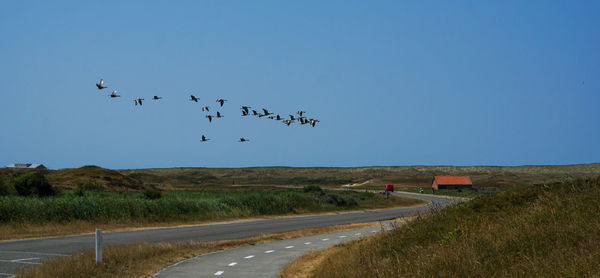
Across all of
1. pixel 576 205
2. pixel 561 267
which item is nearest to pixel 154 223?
pixel 576 205

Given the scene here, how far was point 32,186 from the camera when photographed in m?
54.3

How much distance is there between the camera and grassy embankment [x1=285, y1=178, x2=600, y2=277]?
9828 millimetres

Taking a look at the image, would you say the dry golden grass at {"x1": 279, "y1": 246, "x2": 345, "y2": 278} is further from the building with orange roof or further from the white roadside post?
the building with orange roof

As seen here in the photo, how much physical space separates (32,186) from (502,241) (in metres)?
50.6

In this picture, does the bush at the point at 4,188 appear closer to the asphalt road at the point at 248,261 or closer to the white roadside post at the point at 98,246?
the asphalt road at the point at 248,261

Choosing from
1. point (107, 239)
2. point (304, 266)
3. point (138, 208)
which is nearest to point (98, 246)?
point (304, 266)

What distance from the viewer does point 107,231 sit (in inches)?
1249

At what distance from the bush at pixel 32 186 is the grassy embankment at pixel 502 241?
4483cm

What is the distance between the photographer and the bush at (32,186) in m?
53.4

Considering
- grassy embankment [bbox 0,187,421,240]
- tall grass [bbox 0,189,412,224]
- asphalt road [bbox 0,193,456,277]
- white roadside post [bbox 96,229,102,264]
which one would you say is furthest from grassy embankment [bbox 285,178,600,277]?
tall grass [bbox 0,189,412,224]

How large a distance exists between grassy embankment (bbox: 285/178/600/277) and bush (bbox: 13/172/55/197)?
4483 cm

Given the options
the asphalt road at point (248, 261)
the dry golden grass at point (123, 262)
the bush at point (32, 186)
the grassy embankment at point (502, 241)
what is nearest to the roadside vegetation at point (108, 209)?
the bush at point (32, 186)

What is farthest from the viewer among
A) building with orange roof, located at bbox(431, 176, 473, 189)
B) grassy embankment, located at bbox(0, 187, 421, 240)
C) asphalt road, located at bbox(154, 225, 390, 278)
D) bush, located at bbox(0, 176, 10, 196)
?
building with orange roof, located at bbox(431, 176, 473, 189)

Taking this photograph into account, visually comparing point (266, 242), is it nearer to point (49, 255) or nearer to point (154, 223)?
point (49, 255)
